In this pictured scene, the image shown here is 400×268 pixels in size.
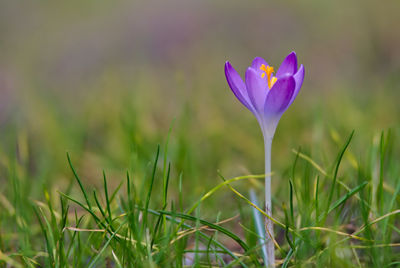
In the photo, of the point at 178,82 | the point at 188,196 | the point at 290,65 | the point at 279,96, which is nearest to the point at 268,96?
the point at 279,96

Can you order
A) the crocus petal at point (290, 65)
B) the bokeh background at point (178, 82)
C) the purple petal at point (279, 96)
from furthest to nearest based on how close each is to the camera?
the bokeh background at point (178, 82)
the crocus petal at point (290, 65)
the purple petal at point (279, 96)

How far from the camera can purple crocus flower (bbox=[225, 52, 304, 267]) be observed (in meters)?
1.09

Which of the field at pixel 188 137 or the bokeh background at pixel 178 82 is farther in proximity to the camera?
the bokeh background at pixel 178 82

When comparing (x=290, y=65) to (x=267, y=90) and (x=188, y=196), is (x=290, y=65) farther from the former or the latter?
(x=188, y=196)

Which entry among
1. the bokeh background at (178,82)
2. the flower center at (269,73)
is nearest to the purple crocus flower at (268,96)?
the flower center at (269,73)

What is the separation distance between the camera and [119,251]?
1.23 m

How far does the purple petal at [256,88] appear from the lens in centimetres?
111

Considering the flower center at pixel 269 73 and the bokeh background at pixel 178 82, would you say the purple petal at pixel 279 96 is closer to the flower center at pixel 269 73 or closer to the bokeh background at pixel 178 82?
the flower center at pixel 269 73

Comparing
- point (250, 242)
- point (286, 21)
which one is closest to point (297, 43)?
point (286, 21)

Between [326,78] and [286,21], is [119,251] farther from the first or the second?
[286,21]

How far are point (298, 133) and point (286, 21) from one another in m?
2.56

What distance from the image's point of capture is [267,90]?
1.15 m

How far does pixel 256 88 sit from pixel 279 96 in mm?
62

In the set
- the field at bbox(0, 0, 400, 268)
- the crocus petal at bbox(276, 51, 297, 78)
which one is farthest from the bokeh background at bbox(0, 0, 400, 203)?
the crocus petal at bbox(276, 51, 297, 78)
